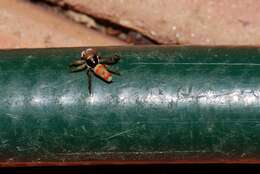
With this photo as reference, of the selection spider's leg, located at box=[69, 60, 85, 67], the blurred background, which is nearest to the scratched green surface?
spider's leg, located at box=[69, 60, 85, 67]

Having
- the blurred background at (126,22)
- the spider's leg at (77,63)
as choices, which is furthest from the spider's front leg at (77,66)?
the blurred background at (126,22)

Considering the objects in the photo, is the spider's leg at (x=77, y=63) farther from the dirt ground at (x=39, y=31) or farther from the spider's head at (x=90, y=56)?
the dirt ground at (x=39, y=31)

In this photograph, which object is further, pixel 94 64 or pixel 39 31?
pixel 39 31

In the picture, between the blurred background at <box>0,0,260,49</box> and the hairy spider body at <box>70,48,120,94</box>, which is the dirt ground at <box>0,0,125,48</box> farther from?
the hairy spider body at <box>70,48,120,94</box>

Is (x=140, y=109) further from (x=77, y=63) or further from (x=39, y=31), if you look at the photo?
(x=39, y=31)

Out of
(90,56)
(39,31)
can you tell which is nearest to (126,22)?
(39,31)

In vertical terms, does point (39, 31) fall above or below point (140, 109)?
above
